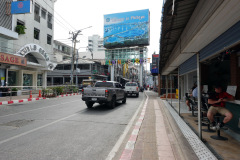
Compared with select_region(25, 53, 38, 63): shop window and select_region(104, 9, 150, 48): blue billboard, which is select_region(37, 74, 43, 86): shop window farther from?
select_region(104, 9, 150, 48): blue billboard

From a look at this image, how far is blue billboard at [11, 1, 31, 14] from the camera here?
1578cm

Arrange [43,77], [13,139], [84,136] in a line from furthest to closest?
[43,77] < [84,136] < [13,139]

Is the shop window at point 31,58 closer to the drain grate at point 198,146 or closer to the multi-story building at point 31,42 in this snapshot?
the multi-story building at point 31,42

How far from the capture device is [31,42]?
69.6 ft

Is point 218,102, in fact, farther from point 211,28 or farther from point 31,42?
point 31,42

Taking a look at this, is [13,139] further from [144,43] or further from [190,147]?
[144,43]

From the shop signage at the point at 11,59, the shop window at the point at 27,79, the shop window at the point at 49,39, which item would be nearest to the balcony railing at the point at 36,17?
the shop window at the point at 49,39

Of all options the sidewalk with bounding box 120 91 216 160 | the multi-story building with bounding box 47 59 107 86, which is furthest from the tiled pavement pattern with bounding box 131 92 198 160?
the multi-story building with bounding box 47 59 107 86

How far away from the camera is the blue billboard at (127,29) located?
1596 inches

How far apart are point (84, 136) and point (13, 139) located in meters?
1.95

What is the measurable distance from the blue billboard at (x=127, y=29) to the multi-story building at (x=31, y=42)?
1940cm

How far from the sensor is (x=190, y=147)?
3955 millimetres

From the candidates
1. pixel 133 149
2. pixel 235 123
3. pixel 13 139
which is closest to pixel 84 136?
pixel 133 149

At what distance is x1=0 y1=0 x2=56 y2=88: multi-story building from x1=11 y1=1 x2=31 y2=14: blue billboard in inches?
4.6
